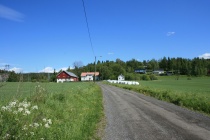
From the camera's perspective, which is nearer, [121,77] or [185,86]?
[185,86]

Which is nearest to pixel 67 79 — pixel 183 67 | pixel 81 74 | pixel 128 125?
pixel 81 74

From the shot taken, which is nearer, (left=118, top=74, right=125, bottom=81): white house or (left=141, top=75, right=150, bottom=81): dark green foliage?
(left=141, top=75, right=150, bottom=81): dark green foliage

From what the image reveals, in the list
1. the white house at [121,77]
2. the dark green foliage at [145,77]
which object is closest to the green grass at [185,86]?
the dark green foliage at [145,77]

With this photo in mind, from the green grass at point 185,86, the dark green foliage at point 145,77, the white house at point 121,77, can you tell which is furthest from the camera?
the white house at point 121,77

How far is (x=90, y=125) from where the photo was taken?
12.2 meters

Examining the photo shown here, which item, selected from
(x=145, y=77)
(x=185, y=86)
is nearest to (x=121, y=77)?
(x=145, y=77)

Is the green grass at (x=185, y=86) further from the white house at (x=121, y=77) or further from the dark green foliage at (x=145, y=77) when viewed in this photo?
the white house at (x=121, y=77)

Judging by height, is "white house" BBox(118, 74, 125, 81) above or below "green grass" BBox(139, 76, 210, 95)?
above

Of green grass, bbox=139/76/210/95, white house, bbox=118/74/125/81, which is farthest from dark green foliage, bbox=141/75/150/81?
green grass, bbox=139/76/210/95

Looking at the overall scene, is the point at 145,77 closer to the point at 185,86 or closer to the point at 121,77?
the point at 121,77

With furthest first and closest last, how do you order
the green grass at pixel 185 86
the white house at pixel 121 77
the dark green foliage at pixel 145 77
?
the white house at pixel 121 77
the dark green foliage at pixel 145 77
the green grass at pixel 185 86

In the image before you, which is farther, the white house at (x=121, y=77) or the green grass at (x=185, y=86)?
the white house at (x=121, y=77)

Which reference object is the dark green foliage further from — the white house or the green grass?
the green grass

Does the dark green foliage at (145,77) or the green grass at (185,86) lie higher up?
the dark green foliage at (145,77)
